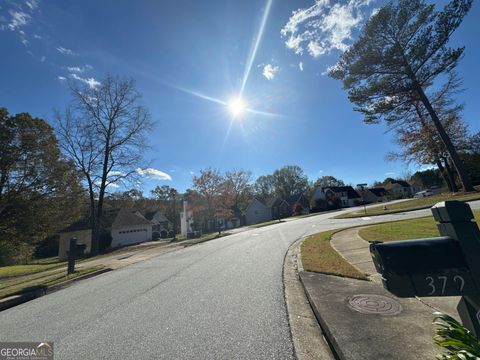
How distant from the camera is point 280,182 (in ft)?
290

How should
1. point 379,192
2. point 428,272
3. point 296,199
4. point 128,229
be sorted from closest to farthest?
point 428,272 → point 128,229 → point 296,199 → point 379,192

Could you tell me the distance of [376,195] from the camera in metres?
81.4

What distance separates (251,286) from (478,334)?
15.1 ft

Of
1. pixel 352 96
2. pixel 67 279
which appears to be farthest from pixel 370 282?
pixel 352 96

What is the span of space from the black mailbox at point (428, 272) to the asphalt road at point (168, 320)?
6.37ft

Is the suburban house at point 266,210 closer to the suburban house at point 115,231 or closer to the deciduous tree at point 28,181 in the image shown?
the suburban house at point 115,231

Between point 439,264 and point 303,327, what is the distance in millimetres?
2624

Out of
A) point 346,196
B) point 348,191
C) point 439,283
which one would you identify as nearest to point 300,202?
point 346,196

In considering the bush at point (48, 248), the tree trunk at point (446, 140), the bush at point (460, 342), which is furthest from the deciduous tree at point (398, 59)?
the bush at point (48, 248)

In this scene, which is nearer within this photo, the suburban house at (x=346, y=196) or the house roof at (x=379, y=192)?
the suburban house at (x=346, y=196)

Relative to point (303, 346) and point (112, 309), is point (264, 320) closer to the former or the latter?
point (303, 346)

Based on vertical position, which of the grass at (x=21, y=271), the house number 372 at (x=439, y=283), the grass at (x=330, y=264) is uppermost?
the grass at (x=21, y=271)

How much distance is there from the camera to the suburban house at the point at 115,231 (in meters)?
33.9

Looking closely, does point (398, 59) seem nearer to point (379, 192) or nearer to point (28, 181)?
point (28, 181)
